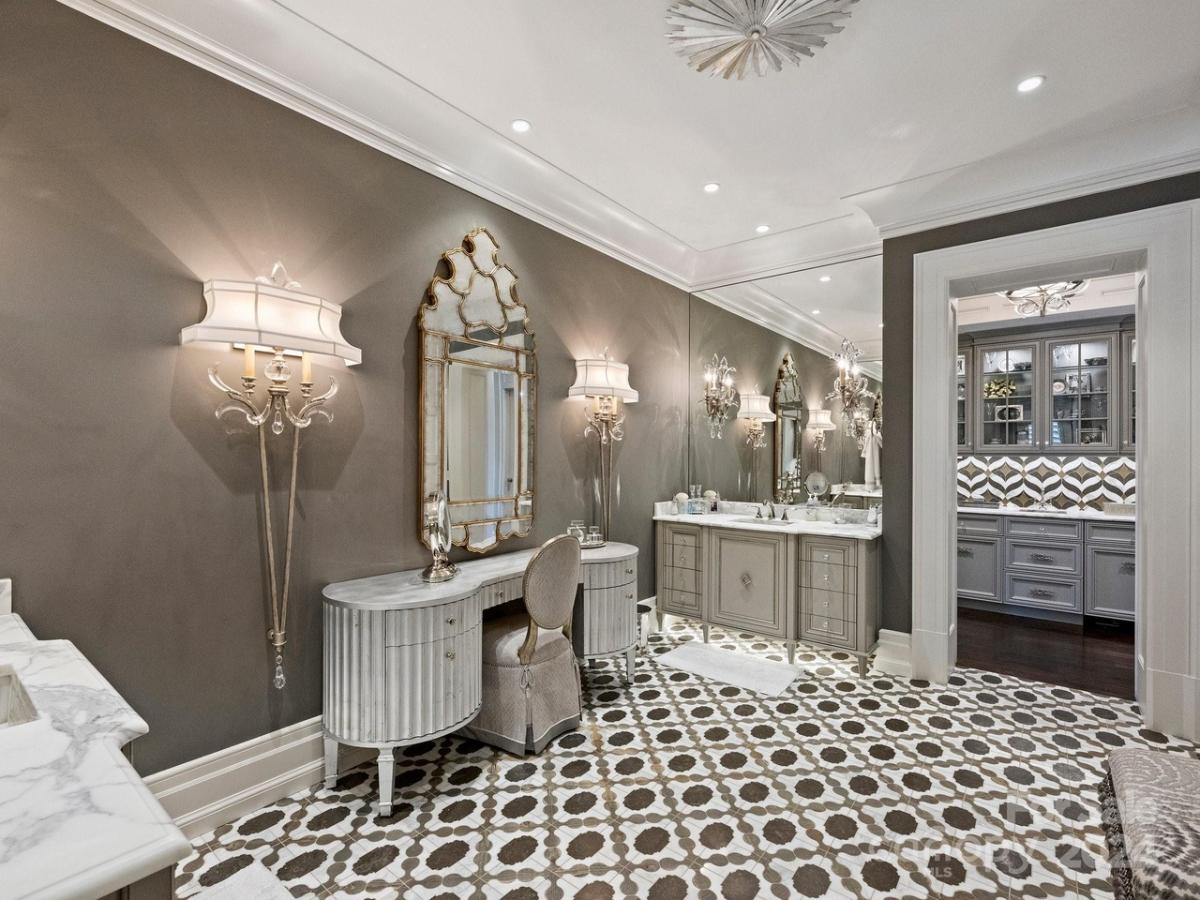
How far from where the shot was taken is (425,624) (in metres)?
2.25

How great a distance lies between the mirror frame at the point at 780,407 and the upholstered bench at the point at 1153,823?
9.16ft

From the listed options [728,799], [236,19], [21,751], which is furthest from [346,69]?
[728,799]

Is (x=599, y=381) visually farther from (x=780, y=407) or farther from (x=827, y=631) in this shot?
(x=827, y=631)

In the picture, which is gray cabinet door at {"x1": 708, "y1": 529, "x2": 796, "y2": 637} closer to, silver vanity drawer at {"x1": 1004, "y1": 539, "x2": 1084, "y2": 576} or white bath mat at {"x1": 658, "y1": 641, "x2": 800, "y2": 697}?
white bath mat at {"x1": 658, "y1": 641, "x2": 800, "y2": 697}

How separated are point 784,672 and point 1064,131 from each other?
129 inches

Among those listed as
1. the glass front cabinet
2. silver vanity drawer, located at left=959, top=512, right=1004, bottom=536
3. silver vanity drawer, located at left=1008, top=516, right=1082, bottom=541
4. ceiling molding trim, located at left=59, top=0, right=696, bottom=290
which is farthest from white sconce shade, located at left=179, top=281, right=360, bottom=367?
the glass front cabinet

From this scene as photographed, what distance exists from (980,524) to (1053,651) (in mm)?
1287

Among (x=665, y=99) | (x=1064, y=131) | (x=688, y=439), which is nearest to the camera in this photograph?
(x=665, y=99)

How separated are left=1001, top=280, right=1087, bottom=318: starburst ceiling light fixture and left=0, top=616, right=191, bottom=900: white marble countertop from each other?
520 centimetres

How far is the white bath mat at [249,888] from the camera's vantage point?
5.72ft

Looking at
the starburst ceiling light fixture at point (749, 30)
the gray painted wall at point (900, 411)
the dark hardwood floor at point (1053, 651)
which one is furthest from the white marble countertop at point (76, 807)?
the dark hardwood floor at point (1053, 651)

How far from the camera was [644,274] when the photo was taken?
4398 millimetres

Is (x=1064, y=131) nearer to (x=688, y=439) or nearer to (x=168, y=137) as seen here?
(x=688, y=439)

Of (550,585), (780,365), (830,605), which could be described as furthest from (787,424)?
(550,585)
